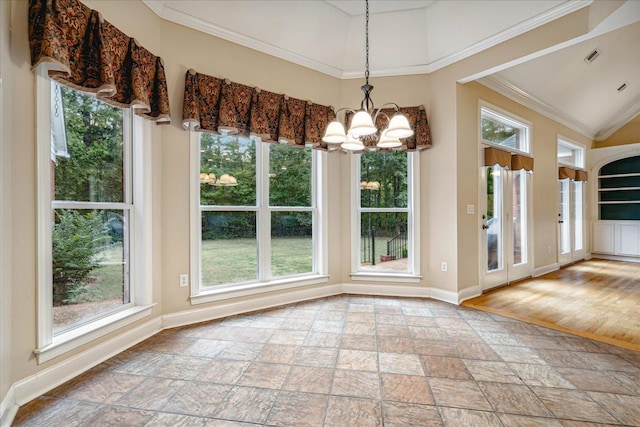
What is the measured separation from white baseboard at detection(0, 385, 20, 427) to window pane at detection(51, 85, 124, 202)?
1.20 m

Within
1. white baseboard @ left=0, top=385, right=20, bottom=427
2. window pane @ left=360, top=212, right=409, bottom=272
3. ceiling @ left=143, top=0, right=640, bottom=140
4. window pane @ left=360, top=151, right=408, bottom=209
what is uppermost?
ceiling @ left=143, top=0, right=640, bottom=140

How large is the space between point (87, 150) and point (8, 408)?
1.69m

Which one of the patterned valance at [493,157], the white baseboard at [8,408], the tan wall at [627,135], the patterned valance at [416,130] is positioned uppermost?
the tan wall at [627,135]

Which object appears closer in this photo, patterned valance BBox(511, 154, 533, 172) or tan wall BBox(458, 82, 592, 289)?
tan wall BBox(458, 82, 592, 289)

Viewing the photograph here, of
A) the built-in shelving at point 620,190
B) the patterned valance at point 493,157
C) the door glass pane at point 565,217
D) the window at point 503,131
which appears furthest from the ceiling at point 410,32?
the built-in shelving at point 620,190

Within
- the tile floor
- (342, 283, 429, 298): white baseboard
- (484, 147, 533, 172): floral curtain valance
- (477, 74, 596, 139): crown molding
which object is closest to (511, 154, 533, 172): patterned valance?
(484, 147, 533, 172): floral curtain valance

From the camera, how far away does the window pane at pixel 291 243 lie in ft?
11.9

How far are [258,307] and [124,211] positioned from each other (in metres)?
1.69

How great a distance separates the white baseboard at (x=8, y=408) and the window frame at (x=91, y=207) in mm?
195

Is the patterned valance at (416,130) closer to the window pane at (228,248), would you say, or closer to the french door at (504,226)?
the french door at (504,226)

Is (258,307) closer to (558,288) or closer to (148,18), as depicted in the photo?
(148,18)

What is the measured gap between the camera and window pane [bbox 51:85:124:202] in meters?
2.14

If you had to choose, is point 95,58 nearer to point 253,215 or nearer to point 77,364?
point 253,215

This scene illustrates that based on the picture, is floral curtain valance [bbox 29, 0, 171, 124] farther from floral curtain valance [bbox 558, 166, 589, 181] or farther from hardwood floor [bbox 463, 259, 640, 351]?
floral curtain valance [bbox 558, 166, 589, 181]
